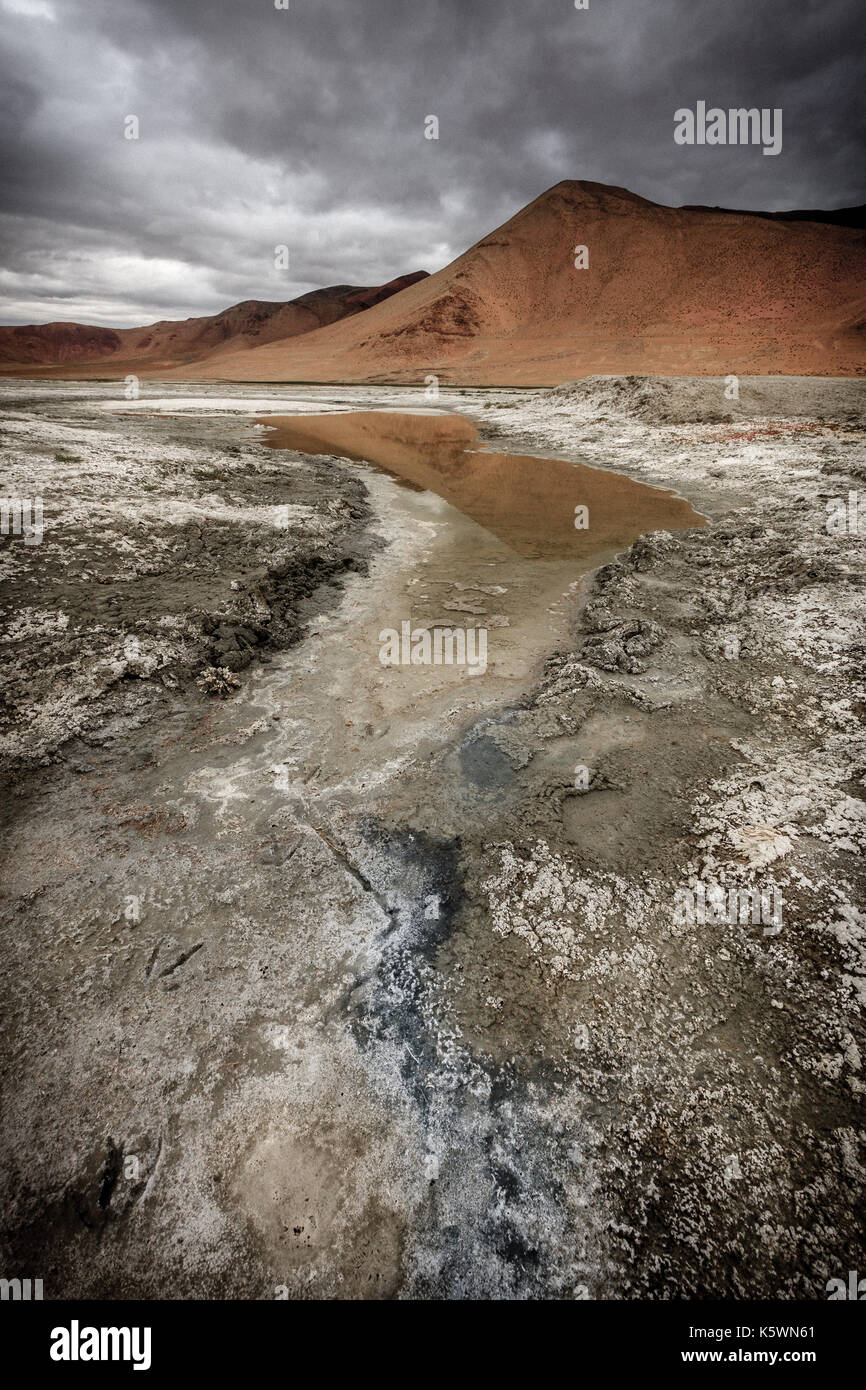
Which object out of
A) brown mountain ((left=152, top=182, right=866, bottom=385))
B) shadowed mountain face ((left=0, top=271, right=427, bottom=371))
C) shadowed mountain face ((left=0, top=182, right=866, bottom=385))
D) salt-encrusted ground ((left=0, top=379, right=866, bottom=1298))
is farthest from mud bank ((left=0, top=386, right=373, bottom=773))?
shadowed mountain face ((left=0, top=271, right=427, bottom=371))

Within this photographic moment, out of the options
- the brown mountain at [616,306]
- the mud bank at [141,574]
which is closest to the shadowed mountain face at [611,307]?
the brown mountain at [616,306]

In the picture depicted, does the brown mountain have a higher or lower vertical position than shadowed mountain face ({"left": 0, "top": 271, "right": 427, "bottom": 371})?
lower

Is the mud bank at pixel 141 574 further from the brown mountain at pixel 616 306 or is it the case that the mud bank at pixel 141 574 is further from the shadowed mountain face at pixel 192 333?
the shadowed mountain face at pixel 192 333

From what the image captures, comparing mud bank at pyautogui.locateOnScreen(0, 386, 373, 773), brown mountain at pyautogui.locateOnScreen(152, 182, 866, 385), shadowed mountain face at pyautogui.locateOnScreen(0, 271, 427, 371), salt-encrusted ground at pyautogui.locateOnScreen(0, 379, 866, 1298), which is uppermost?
shadowed mountain face at pyautogui.locateOnScreen(0, 271, 427, 371)

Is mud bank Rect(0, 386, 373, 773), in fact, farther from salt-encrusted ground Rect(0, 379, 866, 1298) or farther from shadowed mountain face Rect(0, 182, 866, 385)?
shadowed mountain face Rect(0, 182, 866, 385)

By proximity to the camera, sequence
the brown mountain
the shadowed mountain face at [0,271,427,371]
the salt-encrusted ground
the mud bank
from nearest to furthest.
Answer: the salt-encrusted ground
the mud bank
the brown mountain
the shadowed mountain face at [0,271,427,371]

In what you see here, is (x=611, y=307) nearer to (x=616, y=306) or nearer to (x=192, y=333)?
→ (x=616, y=306)

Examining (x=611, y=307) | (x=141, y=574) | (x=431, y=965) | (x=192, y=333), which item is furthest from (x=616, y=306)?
(x=192, y=333)
